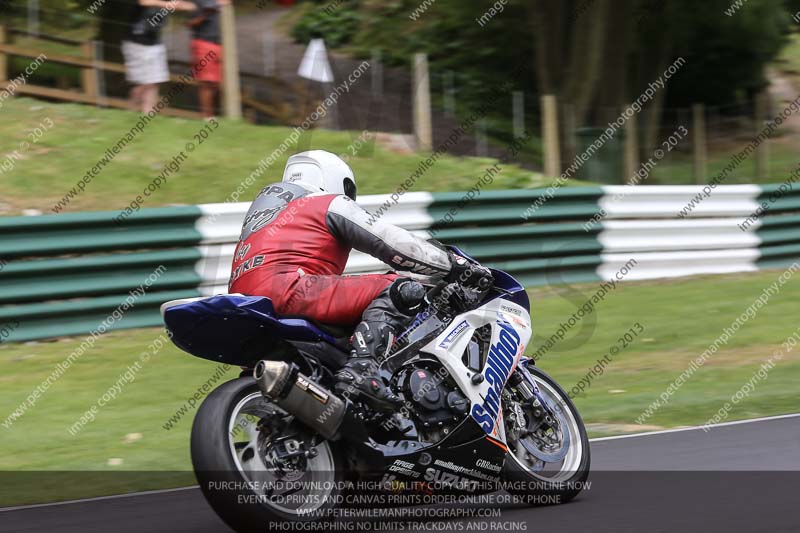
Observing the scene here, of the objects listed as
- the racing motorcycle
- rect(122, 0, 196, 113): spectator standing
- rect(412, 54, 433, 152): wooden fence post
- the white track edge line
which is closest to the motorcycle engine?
the racing motorcycle

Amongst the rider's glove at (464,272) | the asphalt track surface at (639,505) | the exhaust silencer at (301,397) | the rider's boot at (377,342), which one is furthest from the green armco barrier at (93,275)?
the exhaust silencer at (301,397)

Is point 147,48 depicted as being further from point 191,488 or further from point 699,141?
point 699,141

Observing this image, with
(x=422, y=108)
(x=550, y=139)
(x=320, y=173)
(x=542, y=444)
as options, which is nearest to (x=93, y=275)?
(x=320, y=173)

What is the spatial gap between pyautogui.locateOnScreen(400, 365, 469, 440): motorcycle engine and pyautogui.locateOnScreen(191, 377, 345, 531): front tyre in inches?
19.9

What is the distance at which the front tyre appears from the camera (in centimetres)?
454

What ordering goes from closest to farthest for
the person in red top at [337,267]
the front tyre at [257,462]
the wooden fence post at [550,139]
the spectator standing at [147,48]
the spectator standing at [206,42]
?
the front tyre at [257,462] < the person in red top at [337,267] < the spectator standing at [147,48] < the spectator standing at [206,42] < the wooden fence post at [550,139]

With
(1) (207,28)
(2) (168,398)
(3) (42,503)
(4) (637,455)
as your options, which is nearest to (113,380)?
(2) (168,398)

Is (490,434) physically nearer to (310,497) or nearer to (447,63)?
(310,497)

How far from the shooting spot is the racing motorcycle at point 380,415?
15.3 feet

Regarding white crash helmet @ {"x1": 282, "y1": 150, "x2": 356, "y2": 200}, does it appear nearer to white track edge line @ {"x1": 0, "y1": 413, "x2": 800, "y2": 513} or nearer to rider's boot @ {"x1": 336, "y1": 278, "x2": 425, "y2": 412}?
rider's boot @ {"x1": 336, "y1": 278, "x2": 425, "y2": 412}

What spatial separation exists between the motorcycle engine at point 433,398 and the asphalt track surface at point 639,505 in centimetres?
45

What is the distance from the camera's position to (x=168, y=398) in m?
8.52

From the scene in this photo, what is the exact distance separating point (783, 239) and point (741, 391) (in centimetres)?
584

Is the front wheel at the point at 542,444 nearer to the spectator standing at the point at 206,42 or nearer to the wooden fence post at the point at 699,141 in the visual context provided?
the spectator standing at the point at 206,42
